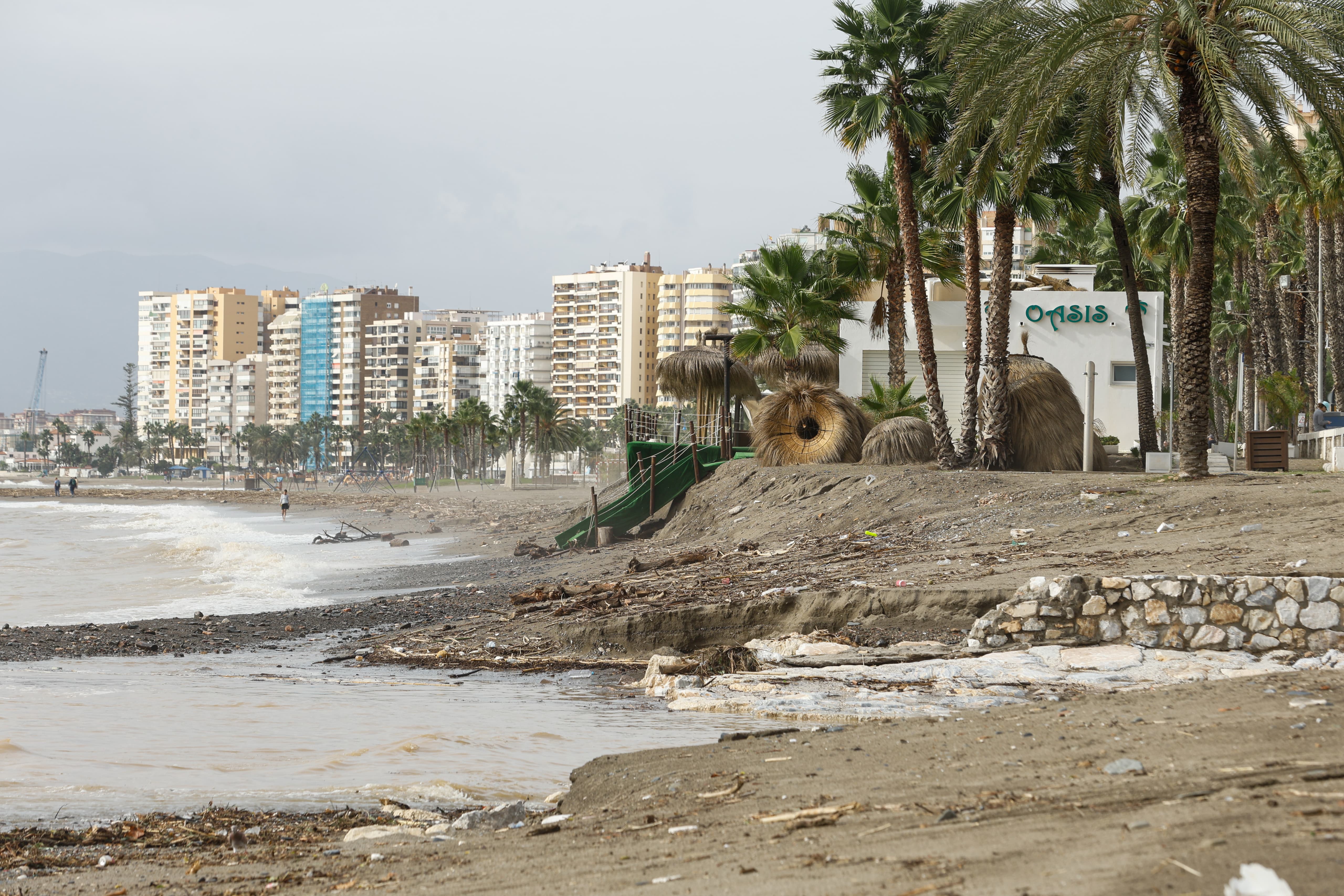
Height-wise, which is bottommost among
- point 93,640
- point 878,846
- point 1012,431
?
point 93,640

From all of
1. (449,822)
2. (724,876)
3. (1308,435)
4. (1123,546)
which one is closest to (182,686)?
(449,822)

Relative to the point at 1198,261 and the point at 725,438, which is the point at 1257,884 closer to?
the point at 1198,261

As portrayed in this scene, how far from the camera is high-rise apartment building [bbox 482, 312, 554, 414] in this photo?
18862 centimetres

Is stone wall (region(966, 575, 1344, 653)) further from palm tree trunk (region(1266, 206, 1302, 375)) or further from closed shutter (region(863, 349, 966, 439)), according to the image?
palm tree trunk (region(1266, 206, 1302, 375))

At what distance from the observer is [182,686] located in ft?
36.1

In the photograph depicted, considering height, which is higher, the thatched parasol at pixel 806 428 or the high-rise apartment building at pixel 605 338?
the high-rise apartment building at pixel 605 338

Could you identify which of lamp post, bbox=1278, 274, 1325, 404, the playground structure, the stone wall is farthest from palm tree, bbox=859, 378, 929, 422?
the stone wall

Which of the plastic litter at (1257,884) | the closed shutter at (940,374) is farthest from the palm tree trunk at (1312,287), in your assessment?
the plastic litter at (1257,884)

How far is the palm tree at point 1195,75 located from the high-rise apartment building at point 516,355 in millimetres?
168889

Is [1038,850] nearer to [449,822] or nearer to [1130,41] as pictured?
[449,822]

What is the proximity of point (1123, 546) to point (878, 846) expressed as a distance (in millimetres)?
9948

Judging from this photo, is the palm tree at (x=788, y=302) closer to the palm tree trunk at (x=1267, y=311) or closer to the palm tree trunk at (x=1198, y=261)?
the palm tree trunk at (x=1198, y=261)

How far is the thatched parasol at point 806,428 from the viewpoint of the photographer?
25172mm

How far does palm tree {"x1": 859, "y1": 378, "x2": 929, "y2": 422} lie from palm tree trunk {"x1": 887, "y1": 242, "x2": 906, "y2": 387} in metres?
0.43
